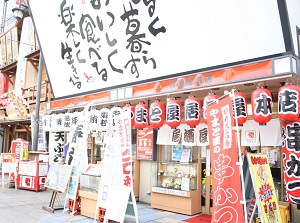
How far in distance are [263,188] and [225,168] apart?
0.99 metres

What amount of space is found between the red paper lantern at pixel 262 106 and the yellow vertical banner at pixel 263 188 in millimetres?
812

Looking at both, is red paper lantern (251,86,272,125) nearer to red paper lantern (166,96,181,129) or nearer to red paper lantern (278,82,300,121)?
red paper lantern (278,82,300,121)

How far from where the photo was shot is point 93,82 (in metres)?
11.6

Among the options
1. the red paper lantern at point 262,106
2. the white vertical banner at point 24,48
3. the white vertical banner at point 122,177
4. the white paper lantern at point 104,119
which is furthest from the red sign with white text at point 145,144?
the white vertical banner at point 24,48

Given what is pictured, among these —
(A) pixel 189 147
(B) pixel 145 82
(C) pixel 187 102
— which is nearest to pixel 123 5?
(B) pixel 145 82

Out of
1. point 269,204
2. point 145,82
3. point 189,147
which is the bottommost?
point 269,204

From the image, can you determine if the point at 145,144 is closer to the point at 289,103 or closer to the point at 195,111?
the point at 195,111

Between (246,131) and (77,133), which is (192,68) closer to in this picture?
(246,131)

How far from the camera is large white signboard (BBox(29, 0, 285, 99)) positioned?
259 inches

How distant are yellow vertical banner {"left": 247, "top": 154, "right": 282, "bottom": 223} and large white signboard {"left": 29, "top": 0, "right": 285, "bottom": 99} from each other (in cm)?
249

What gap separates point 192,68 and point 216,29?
131cm

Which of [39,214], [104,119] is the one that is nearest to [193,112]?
[104,119]

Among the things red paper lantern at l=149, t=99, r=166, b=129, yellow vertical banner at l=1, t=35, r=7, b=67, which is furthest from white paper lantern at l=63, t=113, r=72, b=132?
yellow vertical banner at l=1, t=35, r=7, b=67

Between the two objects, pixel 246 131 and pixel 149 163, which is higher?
pixel 246 131
